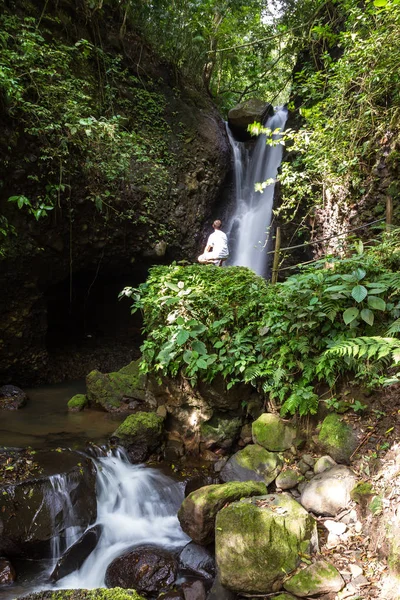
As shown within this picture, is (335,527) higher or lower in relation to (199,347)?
lower

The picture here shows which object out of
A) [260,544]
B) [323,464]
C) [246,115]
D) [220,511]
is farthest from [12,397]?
[246,115]

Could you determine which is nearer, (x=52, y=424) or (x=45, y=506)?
(x=45, y=506)

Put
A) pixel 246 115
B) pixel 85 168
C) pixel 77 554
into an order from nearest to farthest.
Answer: pixel 77 554 → pixel 85 168 → pixel 246 115

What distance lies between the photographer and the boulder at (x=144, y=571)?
371 cm

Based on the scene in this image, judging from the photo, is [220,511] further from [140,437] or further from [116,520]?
[140,437]

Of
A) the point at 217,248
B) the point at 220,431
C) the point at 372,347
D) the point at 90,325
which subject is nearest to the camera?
the point at 372,347

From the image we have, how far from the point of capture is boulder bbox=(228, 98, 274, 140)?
12695mm

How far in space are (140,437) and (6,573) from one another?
2220 millimetres

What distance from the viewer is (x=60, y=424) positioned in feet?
21.2

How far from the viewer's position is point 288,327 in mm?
4535

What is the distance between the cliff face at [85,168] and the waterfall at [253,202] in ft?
2.72

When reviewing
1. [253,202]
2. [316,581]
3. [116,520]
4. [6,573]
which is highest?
[253,202]

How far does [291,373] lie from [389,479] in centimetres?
153

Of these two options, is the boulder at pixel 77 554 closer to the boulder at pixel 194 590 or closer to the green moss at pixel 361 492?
the boulder at pixel 194 590
